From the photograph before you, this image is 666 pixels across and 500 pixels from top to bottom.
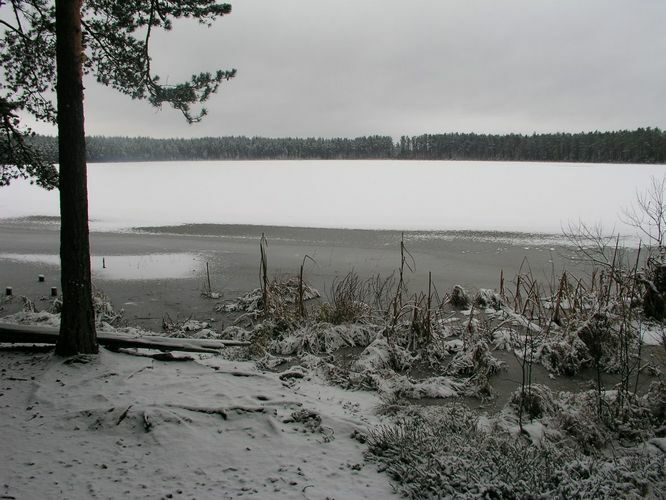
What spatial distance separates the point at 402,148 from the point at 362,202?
77129 mm

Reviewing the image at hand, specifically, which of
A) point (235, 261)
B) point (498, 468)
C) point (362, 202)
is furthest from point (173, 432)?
point (362, 202)

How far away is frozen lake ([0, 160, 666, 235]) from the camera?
22172mm

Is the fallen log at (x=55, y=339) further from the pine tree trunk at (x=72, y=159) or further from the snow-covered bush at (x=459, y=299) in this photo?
the snow-covered bush at (x=459, y=299)

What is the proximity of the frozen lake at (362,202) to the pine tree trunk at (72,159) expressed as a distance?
623 inches

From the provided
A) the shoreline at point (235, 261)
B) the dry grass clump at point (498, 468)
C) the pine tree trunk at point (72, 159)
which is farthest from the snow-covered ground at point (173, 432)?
the shoreline at point (235, 261)

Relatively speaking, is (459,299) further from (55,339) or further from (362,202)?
(362,202)

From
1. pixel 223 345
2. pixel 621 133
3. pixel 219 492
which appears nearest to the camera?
pixel 219 492

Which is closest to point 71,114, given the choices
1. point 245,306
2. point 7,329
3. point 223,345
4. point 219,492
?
point 7,329

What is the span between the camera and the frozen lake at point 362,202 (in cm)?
2217

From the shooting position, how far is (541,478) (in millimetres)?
3613

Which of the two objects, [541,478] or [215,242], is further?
[215,242]

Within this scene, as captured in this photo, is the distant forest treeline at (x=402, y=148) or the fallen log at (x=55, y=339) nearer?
the fallen log at (x=55, y=339)

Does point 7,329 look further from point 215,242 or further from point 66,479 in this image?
point 215,242

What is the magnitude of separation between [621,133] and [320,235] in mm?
70160
